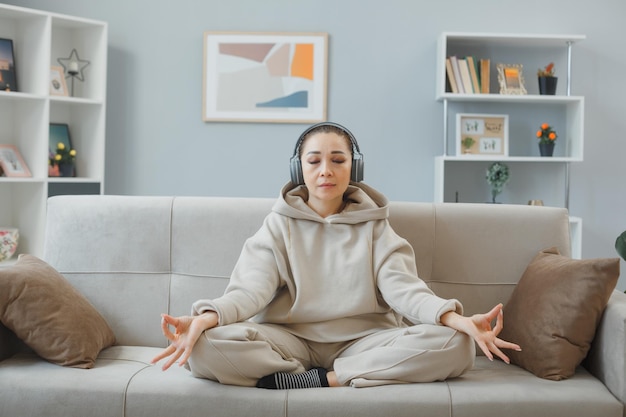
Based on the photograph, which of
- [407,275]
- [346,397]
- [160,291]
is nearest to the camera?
[346,397]

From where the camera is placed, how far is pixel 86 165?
416 centimetres

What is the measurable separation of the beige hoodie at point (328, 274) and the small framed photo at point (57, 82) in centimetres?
218

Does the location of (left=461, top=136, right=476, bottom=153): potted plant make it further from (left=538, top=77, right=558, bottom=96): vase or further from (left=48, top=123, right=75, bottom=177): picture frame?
(left=48, top=123, right=75, bottom=177): picture frame

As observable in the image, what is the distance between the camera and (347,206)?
7.82 feet

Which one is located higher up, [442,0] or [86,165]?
[442,0]

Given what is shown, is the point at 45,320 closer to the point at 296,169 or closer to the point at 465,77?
the point at 296,169

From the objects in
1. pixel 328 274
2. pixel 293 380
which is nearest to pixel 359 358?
pixel 293 380

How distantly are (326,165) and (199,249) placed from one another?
516 mm

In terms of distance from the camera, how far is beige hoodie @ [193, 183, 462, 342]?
218cm

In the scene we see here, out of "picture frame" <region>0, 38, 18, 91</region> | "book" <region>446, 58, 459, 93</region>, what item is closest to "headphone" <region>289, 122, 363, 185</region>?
"book" <region>446, 58, 459, 93</region>

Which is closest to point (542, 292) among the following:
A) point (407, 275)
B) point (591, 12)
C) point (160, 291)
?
point (407, 275)

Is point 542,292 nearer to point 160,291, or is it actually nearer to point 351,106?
point 160,291

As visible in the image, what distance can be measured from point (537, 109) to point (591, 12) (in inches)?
23.8

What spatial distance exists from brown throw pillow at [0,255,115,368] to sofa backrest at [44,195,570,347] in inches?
10.7
